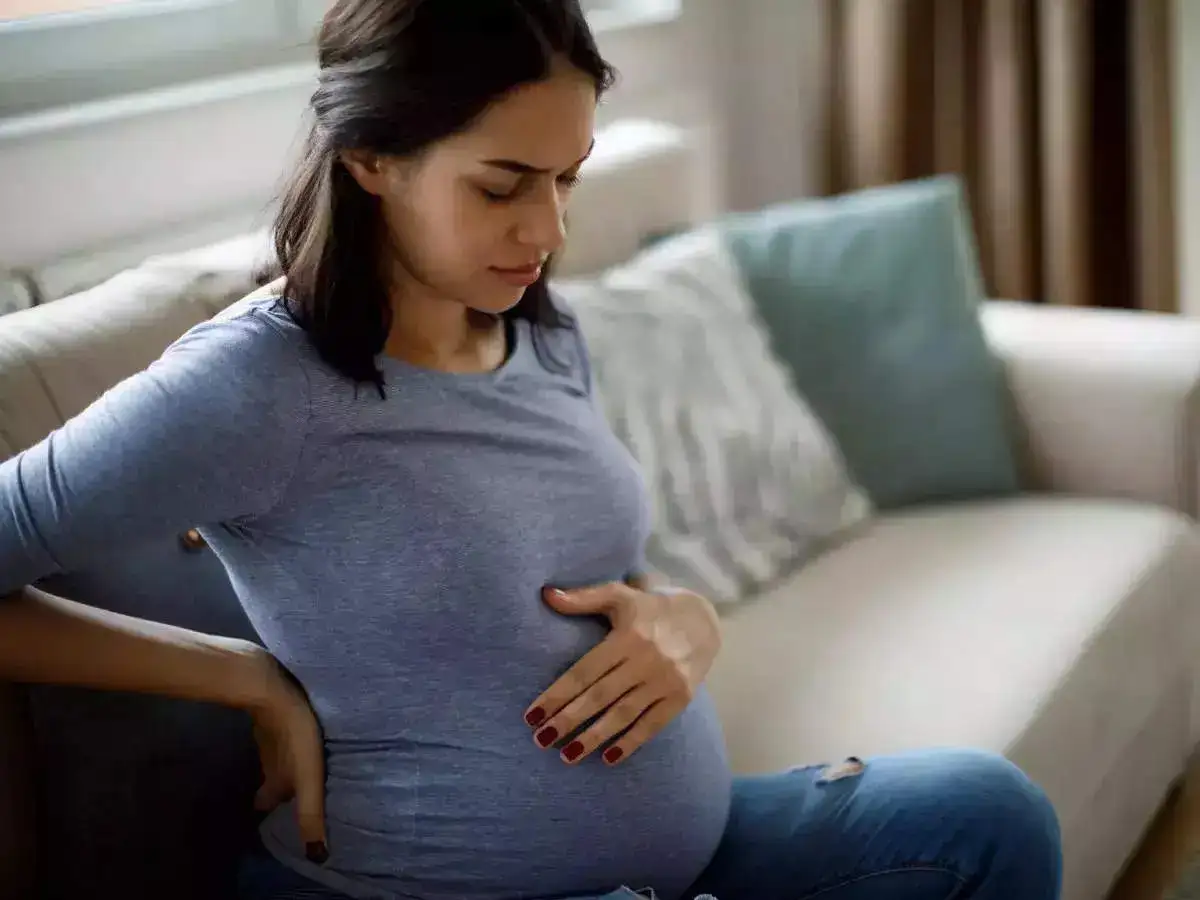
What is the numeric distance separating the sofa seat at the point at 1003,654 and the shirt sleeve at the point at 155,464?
2.26 ft

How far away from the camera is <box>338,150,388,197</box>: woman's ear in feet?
3.46


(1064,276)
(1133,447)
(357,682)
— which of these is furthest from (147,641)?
(1064,276)

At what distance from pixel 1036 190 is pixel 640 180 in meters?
1.11

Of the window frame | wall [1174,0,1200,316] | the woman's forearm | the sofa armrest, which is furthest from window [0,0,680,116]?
wall [1174,0,1200,316]

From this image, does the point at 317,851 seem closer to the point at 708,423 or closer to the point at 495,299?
the point at 495,299

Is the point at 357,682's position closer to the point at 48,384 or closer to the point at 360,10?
the point at 48,384

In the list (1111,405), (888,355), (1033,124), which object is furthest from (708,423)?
(1033,124)

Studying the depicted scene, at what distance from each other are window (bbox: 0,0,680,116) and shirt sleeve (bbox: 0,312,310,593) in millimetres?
696

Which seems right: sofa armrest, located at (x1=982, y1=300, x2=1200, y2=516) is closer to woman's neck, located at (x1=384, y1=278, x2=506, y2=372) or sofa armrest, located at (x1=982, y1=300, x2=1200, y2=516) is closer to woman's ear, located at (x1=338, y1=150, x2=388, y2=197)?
woman's neck, located at (x1=384, y1=278, x2=506, y2=372)

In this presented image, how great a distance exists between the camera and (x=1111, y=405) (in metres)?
2.04

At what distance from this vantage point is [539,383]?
1245 millimetres

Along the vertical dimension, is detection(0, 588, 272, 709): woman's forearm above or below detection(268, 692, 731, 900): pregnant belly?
above

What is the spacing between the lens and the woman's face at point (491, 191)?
1045 millimetres

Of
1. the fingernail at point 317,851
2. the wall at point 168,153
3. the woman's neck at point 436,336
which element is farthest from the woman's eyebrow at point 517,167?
the fingernail at point 317,851
